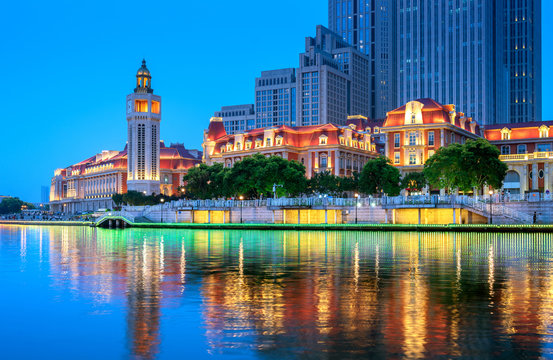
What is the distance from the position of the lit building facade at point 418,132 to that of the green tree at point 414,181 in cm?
738

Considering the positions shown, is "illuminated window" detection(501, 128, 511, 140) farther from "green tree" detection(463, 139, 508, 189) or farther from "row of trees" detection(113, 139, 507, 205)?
"green tree" detection(463, 139, 508, 189)

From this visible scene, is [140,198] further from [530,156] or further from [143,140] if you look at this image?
[530,156]

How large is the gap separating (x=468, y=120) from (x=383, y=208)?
49.4m

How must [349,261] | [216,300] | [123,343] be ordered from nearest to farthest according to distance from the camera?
[123,343], [216,300], [349,261]

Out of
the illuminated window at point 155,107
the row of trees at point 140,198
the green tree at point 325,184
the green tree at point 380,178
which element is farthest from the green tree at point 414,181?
the illuminated window at point 155,107

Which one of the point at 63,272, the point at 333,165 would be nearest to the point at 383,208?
the point at 333,165

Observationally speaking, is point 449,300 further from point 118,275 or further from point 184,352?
point 118,275

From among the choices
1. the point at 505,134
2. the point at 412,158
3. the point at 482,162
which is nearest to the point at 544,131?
the point at 505,134

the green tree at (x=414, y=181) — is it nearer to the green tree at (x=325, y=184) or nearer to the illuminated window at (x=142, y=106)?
the green tree at (x=325, y=184)

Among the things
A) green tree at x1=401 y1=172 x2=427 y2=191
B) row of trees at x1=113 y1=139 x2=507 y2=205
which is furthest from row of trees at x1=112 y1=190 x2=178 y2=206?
green tree at x1=401 y1=172 x2=427 y2=191

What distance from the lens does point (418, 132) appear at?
116 meters

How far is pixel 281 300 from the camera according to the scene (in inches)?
854

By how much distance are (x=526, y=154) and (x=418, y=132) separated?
20.2 metres

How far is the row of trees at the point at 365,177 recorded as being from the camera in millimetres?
86812
